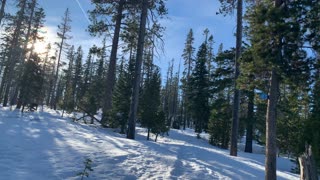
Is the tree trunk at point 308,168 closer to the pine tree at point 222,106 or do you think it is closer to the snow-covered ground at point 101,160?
the snow-covered ground at point 101,160

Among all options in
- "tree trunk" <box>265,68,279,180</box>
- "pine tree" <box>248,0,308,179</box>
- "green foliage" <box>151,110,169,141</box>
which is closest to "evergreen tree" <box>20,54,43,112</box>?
"green foliage" <box>151,110,169,141</box>

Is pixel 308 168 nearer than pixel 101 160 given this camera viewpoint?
Yes

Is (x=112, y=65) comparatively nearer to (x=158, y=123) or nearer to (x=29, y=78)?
(x=158, y=123)

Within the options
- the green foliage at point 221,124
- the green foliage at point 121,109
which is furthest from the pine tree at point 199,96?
the green foliage at point 121,109

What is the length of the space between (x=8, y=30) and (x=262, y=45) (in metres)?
35.8

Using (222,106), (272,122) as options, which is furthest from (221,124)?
(272,122)

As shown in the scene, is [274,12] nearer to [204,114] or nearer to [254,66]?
[254,66]

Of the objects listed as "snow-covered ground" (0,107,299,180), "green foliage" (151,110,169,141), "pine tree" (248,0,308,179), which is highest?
"pine tree" (248,0,308,179)

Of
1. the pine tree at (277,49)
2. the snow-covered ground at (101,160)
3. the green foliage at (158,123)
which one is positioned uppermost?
the pine tree at (277,49)

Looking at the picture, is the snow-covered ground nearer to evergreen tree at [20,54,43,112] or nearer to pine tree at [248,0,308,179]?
pine tree at [248,0,308,179]

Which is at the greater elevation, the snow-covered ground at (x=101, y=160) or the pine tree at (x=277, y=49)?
the pine tree at (x=277, y=49)

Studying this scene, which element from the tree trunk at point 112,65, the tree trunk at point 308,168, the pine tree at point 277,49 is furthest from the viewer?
the tree trunk at point 112,65

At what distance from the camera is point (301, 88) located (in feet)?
32.4

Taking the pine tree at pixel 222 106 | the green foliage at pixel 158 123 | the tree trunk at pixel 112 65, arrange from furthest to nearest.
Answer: the pine tree at pixel 222 106, the tree trunk at pixel 112 65, the green foliage at pixel 158 123
